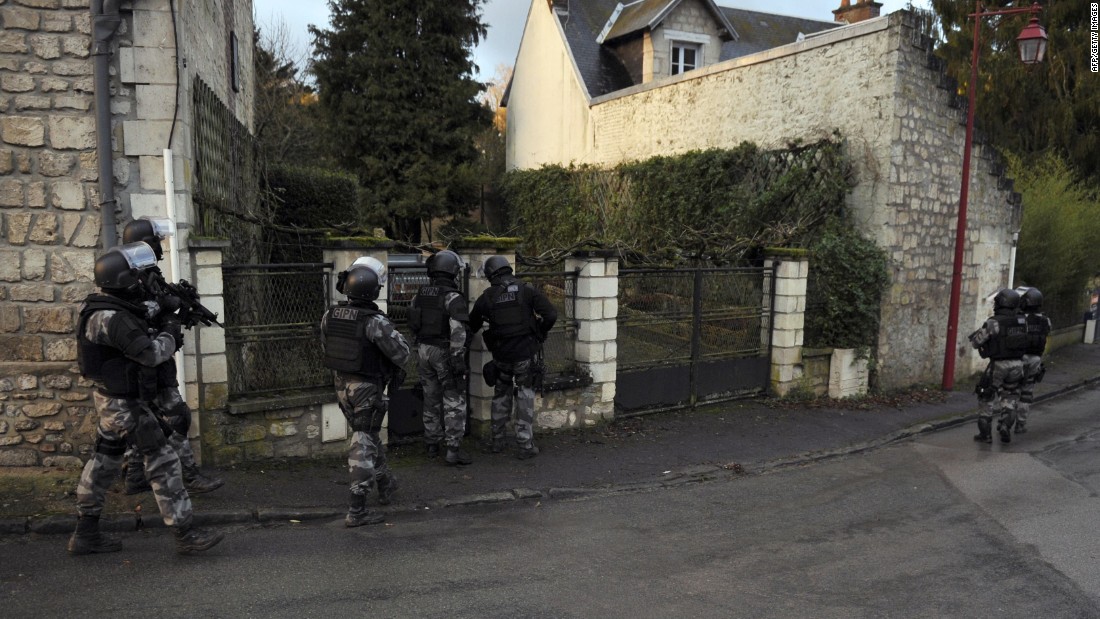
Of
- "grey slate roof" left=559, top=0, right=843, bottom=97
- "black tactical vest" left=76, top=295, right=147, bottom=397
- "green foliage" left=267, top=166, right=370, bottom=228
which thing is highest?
"grey slate roof" left=559, top=0, right=843, bottom=97

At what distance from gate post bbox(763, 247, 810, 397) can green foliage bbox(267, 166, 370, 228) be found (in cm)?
697

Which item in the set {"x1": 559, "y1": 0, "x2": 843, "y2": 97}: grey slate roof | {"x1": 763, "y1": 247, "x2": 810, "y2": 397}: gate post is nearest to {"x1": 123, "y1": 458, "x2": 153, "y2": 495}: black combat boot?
{"x1": 763, "y1": 247, "x2": 810, "y2": 397}: gate post

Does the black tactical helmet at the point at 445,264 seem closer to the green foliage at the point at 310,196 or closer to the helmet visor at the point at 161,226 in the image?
the helmet visor at the point at 161,226

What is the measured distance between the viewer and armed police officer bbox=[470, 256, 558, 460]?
22.3 ft

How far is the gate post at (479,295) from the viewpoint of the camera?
23.7 feet

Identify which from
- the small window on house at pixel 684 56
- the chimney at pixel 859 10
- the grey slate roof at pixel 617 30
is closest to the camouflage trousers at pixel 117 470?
the grey slate roof at pixel 617 30

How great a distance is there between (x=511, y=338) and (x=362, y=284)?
6.29 ft

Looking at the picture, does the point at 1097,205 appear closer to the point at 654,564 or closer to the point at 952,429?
the point at 952,429

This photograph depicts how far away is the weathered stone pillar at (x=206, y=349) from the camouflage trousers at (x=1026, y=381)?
8.51 meters

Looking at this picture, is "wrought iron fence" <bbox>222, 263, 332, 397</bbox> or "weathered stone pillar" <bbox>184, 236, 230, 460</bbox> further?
"wrought iron fence" <bbox>222, 263, 332, 397</bbox>

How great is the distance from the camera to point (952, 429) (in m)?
9.31

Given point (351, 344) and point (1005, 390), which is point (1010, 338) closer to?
point (1005, 390)

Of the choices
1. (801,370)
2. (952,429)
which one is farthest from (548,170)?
(952,429)

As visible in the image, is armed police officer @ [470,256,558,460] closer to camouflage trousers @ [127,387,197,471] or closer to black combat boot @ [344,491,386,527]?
black combat boot @ [344,491,386,527]
